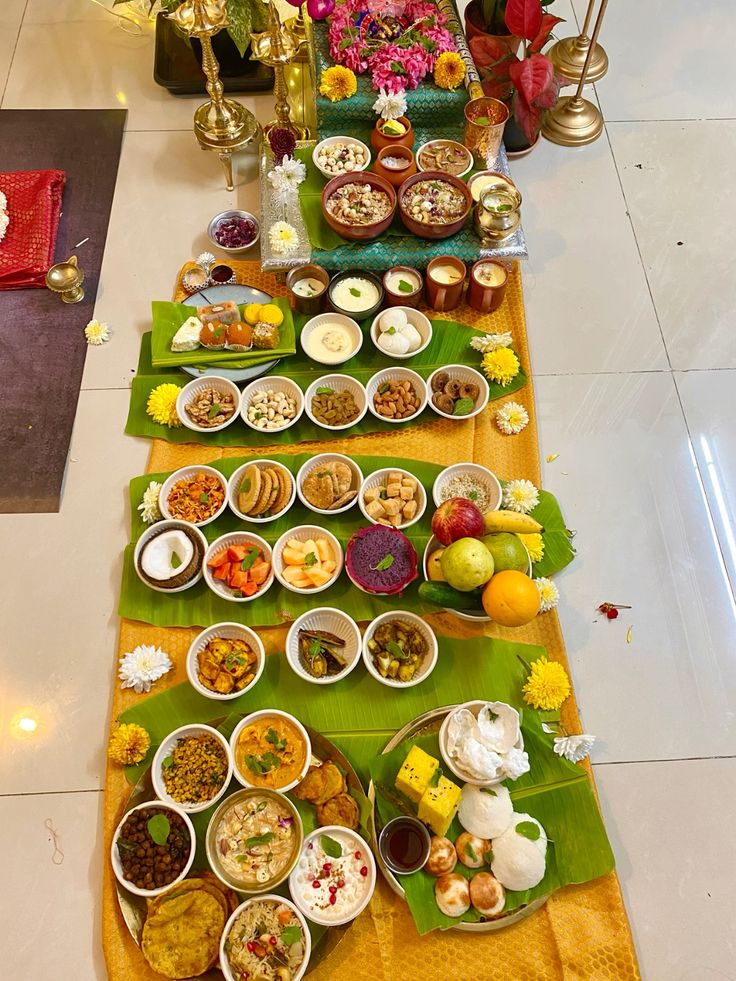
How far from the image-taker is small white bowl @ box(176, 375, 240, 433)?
2.59m

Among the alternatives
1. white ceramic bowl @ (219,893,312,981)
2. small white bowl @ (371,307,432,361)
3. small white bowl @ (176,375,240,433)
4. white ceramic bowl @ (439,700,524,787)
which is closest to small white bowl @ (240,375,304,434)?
small white bowl @ (176,375,240,433)

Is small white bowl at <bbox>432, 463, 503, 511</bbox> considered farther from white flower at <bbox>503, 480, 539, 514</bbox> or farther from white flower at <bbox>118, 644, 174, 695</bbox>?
white flower at <bbox>118, 644, 174, 695</bbox>

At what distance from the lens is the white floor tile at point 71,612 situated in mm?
2207

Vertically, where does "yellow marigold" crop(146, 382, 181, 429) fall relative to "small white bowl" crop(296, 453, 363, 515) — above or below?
above

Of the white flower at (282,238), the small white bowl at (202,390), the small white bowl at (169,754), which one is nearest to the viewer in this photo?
the small white bowl at (169,754)

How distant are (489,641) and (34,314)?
7.87 feet

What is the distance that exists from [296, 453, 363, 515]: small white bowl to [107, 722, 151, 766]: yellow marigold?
912 millimetres

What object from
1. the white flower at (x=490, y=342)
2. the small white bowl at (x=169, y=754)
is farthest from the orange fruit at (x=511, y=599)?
the white flower at (x=490, y=342)

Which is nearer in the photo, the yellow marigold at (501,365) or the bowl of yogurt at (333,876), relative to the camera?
the bowl of yogurt at (333,876)

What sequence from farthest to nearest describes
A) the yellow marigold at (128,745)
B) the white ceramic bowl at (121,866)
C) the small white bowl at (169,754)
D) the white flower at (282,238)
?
the white flower at (282,238) → the yellow marigold at (128,745) → the small white bowl at (169,754) → the white ceramic bowl at (121,866)

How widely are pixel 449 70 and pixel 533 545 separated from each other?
2.13 m

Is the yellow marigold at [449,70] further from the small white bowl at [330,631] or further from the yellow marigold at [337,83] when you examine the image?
the small white bowl at [330,631]

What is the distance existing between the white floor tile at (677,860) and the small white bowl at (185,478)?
1.55 meters

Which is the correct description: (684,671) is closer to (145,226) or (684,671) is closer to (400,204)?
(400,204)
